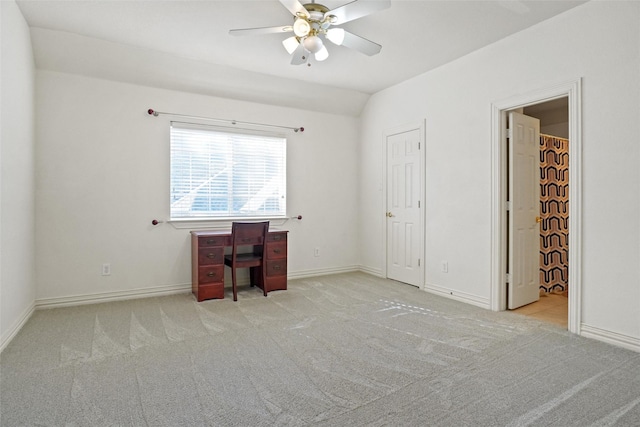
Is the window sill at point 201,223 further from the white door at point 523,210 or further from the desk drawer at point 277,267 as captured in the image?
the white door at point 523,210

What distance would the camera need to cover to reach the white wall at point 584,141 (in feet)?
8.38

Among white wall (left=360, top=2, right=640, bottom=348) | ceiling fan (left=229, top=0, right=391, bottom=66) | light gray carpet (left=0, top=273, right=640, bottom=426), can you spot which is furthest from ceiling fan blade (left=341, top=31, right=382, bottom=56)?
light gray carpet (left=0, top=273, right=640, bottom=426)

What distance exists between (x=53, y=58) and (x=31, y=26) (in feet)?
1.03

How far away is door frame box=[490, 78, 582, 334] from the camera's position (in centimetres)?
280

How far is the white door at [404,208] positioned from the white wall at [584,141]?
0.64 feet

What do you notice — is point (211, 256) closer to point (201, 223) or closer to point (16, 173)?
point (201, 223)

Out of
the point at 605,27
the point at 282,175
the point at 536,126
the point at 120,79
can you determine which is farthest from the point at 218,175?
the point at 605,27

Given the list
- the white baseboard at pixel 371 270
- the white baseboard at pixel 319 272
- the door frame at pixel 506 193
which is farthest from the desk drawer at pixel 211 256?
the door frame at pixel 506 193

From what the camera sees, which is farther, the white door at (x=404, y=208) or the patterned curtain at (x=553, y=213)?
the white door at (x=404, y=208)

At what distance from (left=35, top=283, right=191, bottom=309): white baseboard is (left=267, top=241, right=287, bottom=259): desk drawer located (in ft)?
3.54

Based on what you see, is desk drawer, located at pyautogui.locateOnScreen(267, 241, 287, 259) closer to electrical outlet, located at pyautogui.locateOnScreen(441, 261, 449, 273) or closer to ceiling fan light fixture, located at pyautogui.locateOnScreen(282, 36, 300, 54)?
electrical outlet, located at pyautogui.locateOnScreen(441, 261, 449, 273)

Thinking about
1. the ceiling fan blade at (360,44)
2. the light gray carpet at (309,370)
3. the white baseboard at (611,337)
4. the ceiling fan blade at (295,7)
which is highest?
the ceiling fan blade at (295,7)

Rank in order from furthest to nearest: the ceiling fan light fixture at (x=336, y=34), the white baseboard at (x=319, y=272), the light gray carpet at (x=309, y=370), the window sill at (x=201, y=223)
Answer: the white baseboard at (x=319, y=272) → the window sill at (x=201, y=223) → the ceiling fan light fixture at (x=336, y=34) → the light gray carpet at (x=309, y=370)

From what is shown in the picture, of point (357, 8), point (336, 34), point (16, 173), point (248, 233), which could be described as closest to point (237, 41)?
point (336, 34)
